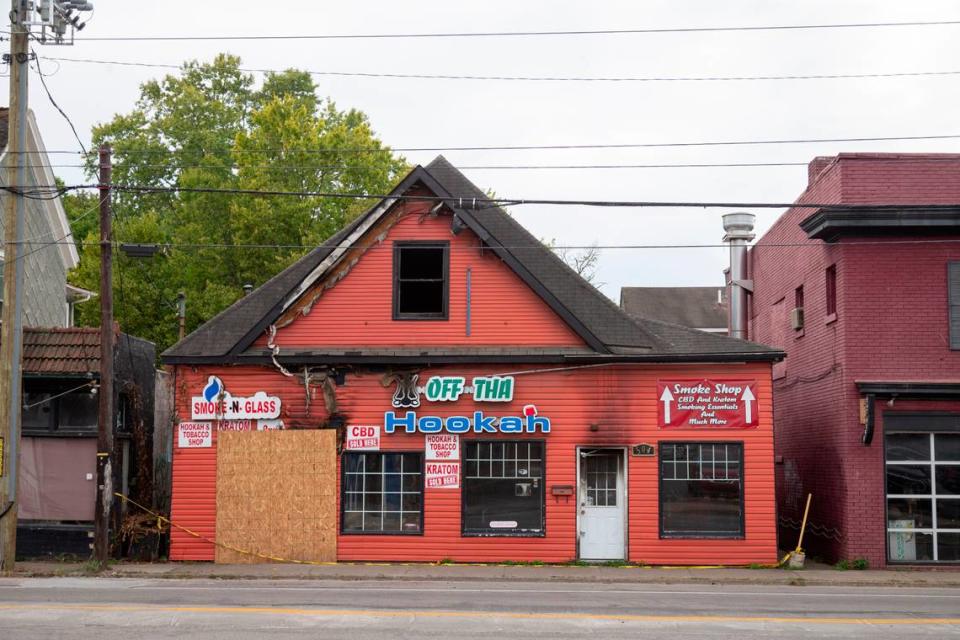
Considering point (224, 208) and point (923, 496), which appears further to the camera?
point (224, 208)

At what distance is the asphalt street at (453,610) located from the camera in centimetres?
1359

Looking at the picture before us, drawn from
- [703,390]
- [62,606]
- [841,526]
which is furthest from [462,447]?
[62,606]

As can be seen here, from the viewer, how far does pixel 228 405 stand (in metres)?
23.1

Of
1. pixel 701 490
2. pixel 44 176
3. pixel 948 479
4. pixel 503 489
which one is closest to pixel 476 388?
pixel 503 489

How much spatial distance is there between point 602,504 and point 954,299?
26.5 ft

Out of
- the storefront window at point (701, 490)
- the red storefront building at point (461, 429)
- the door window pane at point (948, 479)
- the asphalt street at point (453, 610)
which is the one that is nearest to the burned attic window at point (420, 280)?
the red storefront building at point (461, 429)

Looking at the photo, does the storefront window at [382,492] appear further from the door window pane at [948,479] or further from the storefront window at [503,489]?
the door window pane at [948,479]

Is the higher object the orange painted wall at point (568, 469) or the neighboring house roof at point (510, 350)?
the neighboring house roof at point (510, 350)

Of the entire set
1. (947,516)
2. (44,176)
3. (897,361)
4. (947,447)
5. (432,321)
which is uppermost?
(44,176)

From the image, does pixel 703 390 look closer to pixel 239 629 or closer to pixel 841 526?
pixel 841 526

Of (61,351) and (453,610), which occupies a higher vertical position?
(61,351)

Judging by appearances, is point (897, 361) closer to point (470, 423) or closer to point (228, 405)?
point (470, 423)

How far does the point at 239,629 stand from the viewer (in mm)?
13570

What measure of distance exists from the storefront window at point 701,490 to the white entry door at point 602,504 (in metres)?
0.86
